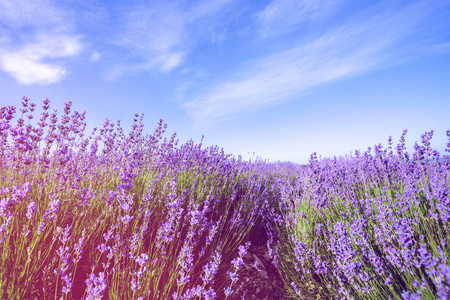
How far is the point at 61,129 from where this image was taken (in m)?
2.73

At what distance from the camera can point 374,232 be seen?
2025 millimetres

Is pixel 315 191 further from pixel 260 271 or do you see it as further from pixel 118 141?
pixel 118 141

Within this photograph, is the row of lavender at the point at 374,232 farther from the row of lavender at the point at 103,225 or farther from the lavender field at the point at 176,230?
the row of lavender at the point at 103,225

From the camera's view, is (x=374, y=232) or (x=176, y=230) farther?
(x=176, y=230)

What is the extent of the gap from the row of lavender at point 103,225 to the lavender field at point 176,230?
2 centimetres

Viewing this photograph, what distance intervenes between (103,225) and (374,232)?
2.45 m

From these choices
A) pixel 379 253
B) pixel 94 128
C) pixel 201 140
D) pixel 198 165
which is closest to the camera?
pixel 379 253

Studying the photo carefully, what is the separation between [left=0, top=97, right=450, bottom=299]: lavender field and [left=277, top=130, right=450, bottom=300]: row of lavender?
0.02 meters

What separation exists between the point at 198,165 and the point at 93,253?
2.60 meters

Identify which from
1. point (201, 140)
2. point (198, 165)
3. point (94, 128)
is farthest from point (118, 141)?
point (201, 140)

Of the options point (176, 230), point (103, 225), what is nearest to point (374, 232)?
point (176, 230)

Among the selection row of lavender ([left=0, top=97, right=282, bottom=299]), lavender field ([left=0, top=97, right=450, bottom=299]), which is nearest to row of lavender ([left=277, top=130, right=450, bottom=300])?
lavender field ([left=0, top=97, right=450, bottom=299])

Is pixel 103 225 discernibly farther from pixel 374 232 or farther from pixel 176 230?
pixel 374 232

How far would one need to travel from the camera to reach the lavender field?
1585 mm
